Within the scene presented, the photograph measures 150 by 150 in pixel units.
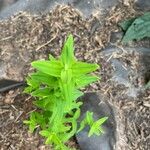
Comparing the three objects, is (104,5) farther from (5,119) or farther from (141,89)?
(5,119)

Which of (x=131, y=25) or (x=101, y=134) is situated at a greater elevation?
(x=131, y=25)

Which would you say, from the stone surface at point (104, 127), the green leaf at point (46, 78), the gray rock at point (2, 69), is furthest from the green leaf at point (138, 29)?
the green leaf at point (46, 78)

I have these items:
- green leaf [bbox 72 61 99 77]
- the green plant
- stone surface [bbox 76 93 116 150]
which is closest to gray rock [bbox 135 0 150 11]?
stone surface [bbox 76 93 116 150]

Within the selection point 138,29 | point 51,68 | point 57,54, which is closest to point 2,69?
point 57,54

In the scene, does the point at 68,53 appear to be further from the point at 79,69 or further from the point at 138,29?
the point at 138,29

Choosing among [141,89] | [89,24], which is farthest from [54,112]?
[89,24]

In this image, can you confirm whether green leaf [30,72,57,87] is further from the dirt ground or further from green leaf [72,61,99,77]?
the dirt ground

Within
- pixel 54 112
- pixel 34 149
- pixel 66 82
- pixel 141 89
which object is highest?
pixel 66 82

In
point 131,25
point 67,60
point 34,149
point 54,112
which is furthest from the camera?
point 131,25
